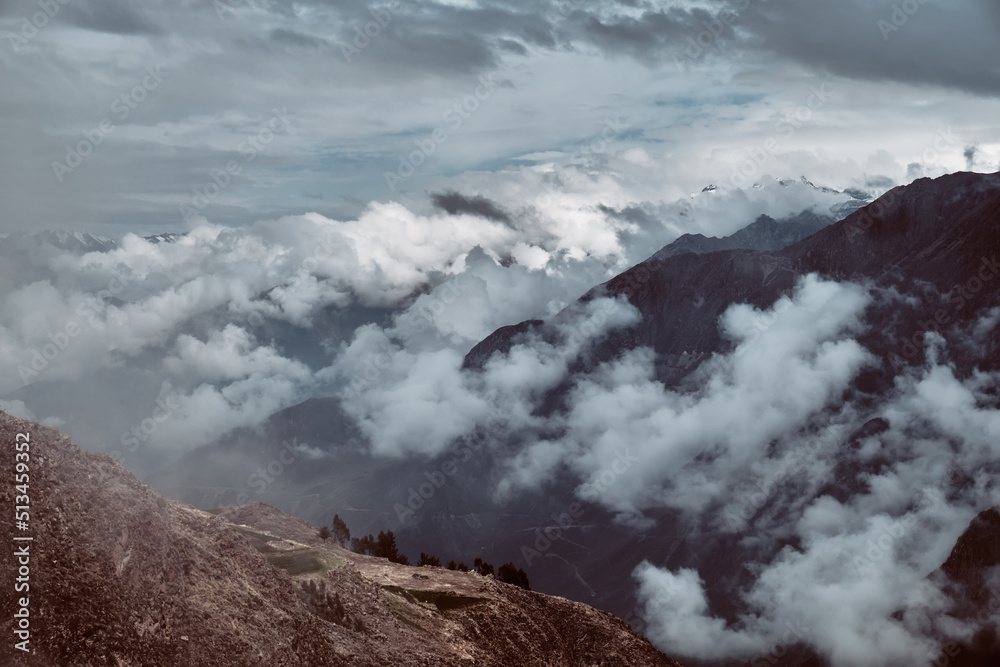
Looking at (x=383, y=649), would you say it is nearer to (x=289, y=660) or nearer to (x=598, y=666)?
(x=289, y=660)

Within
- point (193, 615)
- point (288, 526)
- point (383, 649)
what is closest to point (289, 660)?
point (193, 615)

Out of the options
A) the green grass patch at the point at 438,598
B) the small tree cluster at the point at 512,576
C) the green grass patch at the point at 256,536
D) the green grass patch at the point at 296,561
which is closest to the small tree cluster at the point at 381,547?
the small tree cluster at the point at 512,576

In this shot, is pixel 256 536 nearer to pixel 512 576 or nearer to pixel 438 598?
pixel 438 598

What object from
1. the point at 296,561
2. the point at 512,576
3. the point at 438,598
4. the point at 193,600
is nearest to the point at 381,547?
the point at 512,576

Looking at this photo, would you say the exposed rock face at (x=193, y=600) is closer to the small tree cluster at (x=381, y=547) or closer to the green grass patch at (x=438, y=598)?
the green grass patch at (x=438, y=598)

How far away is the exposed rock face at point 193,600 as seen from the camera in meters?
55.2

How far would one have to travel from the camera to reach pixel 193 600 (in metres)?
64.9

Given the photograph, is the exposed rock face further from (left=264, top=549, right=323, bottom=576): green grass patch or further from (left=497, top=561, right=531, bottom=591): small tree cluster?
(left=497, top=561, right=531, bottom=591): small tree cluster

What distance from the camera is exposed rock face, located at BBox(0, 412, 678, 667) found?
55250mm

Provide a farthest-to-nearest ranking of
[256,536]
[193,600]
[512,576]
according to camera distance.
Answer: [512,576] → [256,536] → [193,600]

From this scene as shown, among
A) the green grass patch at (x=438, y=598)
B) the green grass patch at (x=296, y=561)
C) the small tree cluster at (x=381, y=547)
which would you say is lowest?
the small tree cluster at (x=381, y=547)

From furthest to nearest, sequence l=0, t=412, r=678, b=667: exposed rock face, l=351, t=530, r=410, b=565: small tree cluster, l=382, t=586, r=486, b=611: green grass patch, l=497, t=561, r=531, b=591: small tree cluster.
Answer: l=497, t=561, r=531, b=591: small tree cluster, l=351, t=530, r=410, b=565: small tree cluster, l=382, t=586, r=486, b=611: green grass patch, l=0, t=412, r=678, b=667: exposed rock face

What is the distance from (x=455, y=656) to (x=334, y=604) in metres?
15.7

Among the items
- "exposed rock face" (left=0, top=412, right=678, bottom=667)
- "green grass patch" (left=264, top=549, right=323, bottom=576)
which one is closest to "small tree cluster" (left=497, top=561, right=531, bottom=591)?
"exposed rock face" (left=0, top=412, right=678, bottom=667)
